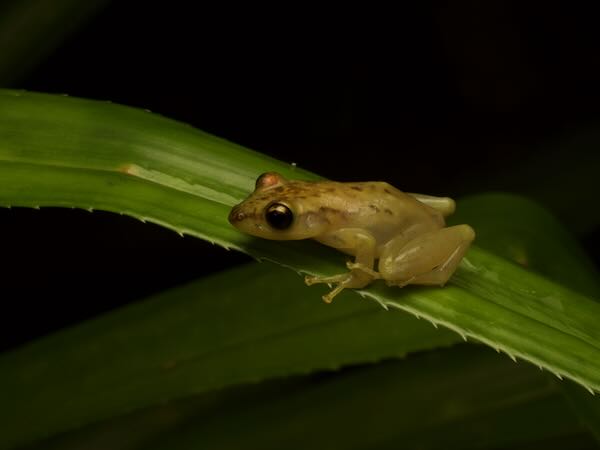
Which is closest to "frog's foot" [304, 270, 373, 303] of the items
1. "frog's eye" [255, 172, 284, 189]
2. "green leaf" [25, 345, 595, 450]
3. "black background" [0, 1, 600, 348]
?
"frog's eye" [255, 172, 284, 189]

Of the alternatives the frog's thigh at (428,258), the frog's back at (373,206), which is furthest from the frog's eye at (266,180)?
the frog's thigh at (428,258)

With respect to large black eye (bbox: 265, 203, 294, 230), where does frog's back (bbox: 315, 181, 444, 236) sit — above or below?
above

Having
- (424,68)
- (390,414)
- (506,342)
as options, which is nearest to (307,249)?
(506,342)

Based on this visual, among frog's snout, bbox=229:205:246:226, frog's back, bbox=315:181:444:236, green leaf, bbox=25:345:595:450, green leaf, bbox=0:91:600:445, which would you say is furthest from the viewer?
green leaf, bbox=25:345:595:450

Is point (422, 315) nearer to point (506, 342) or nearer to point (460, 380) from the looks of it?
point (506, 342)

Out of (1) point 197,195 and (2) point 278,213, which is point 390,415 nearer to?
(2) point 278,213

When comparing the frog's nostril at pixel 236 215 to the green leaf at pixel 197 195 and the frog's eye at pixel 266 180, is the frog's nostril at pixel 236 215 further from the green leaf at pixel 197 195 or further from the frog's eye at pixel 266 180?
the frog's eye at pixel 266 180

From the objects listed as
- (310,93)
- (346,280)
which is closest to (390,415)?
(346,280)

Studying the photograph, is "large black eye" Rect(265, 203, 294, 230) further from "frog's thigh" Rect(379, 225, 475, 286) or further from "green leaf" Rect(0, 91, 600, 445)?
"frog's thigh" Rect(379, 225, 475, 286)
